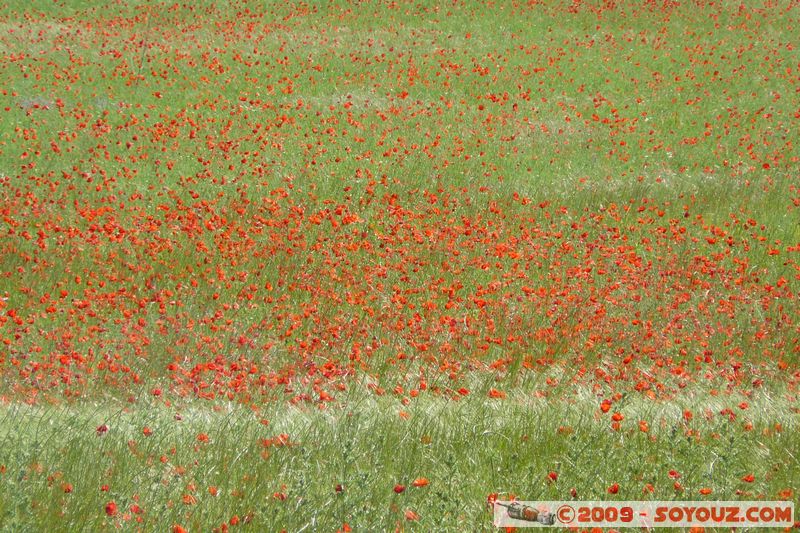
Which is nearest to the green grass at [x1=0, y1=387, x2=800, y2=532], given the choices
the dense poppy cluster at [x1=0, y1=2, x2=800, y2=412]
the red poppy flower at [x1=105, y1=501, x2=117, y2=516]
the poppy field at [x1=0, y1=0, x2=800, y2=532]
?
the poppy field at [x1=0, y1=0, x2=800, y2=532]

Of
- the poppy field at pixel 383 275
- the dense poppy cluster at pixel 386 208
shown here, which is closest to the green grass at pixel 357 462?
the poppy field at pixel 383 275

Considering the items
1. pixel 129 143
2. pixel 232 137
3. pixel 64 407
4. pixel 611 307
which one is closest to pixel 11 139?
pixel 129 143

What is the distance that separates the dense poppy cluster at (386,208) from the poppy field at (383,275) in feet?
0.18

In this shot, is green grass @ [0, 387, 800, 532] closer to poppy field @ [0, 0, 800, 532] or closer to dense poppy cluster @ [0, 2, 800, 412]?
poppy field @ [0, 0, 800, 532]

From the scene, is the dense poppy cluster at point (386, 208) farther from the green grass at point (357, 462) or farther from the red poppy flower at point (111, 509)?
the red poppy flower at point (111, 509)

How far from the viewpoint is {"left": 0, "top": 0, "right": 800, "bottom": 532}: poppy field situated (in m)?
4.30

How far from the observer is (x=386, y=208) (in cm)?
1109

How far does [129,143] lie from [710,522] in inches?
433

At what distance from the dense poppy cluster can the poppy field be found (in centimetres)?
5

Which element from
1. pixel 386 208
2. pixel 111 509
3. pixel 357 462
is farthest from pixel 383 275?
pixel 111 509

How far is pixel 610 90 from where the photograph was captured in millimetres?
17719

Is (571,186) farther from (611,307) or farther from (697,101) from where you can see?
(697,101)

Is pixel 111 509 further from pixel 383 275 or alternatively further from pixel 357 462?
pixel 383 275

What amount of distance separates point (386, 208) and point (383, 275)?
262 cm
